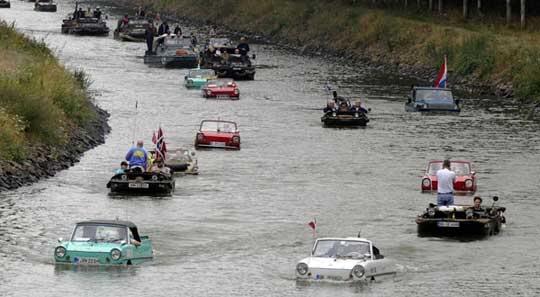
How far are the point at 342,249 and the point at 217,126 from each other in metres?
32.2

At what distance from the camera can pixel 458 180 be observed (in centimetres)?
6694

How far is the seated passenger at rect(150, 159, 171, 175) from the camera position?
65.6 meters

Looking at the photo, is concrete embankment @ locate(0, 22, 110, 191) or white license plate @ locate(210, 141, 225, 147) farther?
white license plate @ locate(210, 141, 225, 147)

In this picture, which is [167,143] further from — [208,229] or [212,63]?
[212,63]

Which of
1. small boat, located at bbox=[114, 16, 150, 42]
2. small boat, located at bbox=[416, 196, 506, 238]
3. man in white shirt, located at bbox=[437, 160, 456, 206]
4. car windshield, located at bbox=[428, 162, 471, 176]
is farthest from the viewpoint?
small boat, located at bbox=[114, 16, 150, 42]

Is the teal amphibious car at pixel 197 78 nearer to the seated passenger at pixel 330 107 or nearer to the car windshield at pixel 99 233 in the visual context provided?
the seated passenger at pixel 330 107

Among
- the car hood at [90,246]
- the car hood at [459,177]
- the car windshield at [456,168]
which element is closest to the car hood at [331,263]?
the car hood at [90,246]

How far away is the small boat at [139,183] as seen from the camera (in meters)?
64.1

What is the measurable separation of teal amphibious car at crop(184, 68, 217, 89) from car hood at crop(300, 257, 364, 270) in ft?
189

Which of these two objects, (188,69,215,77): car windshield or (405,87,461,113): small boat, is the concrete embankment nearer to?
(188,69,215,77): car windshield

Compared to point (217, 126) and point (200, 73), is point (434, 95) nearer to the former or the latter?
point (200, 73)

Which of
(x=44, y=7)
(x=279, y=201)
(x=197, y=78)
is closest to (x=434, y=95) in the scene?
(x=197, y=78)

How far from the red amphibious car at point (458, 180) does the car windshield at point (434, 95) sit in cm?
2684

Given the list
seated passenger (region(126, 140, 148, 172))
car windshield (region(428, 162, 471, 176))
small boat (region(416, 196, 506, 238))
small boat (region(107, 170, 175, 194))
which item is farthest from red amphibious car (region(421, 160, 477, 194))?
seated passenger (region(126, 140, 148, 172))
